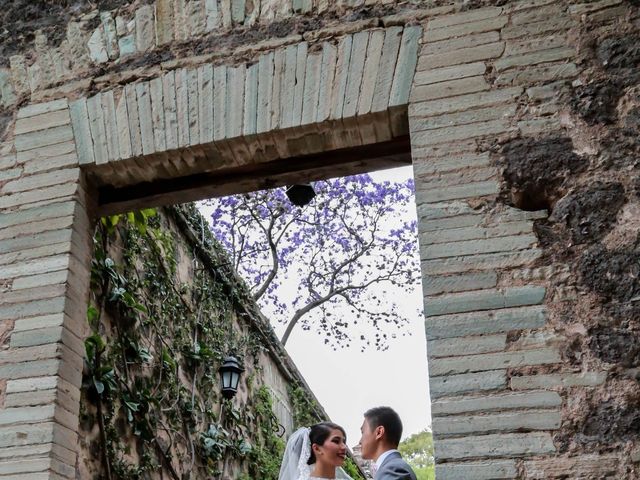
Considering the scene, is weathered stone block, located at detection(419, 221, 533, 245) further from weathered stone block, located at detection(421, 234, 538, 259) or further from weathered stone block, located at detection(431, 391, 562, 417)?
weathered stone block, located at detection(431, 391, 562, 417)

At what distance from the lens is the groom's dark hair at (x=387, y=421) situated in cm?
434

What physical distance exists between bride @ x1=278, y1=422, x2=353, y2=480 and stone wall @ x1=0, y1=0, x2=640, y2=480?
6.61ft

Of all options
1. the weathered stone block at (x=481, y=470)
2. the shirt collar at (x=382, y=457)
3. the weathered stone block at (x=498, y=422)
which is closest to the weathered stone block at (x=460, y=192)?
the weathered stone block at (x=498, y=422)

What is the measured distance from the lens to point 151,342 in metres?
5.33

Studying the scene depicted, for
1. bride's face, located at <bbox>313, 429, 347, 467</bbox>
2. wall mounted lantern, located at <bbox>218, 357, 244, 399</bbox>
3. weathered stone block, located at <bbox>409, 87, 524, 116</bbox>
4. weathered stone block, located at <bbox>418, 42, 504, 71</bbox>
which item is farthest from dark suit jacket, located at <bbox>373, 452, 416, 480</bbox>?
wall mounted lantern, located at <bbox>218, 357, 244, 399</bbox>

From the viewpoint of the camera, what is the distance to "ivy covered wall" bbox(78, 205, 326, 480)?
459cm

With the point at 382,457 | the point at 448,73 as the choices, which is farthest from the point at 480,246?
the point at 382,457

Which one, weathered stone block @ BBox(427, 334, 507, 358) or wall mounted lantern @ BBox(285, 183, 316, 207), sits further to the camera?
wall mounted lantern @ BBox(285, 183, 316, 207)

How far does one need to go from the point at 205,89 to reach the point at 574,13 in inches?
59.5

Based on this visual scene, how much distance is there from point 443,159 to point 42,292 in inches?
66.0

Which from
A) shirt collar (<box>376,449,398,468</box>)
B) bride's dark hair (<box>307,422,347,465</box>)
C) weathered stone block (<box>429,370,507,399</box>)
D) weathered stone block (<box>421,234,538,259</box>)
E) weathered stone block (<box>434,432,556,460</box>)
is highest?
weathered stone block (<box>421,234,538,259</box>)

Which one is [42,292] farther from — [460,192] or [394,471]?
[394,471]

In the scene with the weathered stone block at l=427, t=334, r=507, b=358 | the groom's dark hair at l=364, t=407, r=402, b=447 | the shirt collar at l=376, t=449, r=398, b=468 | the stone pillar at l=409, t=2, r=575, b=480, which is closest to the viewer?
the stone pillar at l=409, t=2, r=575, b=480

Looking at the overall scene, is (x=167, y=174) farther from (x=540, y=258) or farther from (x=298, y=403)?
(x=298, y=403)
